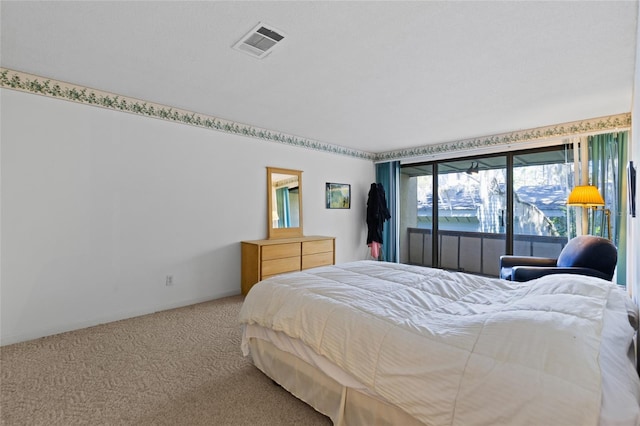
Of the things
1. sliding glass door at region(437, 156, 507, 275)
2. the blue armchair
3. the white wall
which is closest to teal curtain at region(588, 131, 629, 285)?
the blue armchair

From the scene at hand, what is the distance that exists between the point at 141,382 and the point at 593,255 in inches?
148

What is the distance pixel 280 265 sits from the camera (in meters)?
3.80

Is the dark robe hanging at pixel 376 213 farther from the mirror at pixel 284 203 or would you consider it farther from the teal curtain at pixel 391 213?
the mirror at pixel 284 203

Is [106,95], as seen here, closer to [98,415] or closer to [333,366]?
[98,415]

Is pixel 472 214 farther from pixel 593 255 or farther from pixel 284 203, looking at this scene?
pixel 284 203

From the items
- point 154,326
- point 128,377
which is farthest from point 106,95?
point 128,377

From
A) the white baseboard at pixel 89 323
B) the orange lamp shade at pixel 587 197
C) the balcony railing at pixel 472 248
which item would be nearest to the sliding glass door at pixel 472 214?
the balcony railing at pixel 472 248

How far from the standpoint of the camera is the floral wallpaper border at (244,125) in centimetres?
251

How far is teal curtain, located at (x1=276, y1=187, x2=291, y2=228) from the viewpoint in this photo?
13.9ft

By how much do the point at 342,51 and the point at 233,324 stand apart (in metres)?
2.55

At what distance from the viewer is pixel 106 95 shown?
284 cm

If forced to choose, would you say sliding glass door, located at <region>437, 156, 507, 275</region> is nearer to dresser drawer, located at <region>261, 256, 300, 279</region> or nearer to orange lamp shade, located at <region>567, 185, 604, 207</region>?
orange lamp shade, located at <region>567, 185, 604, 207</region>

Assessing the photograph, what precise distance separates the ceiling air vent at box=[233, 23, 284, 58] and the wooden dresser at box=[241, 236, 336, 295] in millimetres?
2162

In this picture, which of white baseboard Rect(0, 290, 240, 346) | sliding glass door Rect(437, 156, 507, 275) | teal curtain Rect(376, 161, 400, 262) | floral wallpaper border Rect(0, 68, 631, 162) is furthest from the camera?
teal curtain Rect(376, 161, 400, 262)
